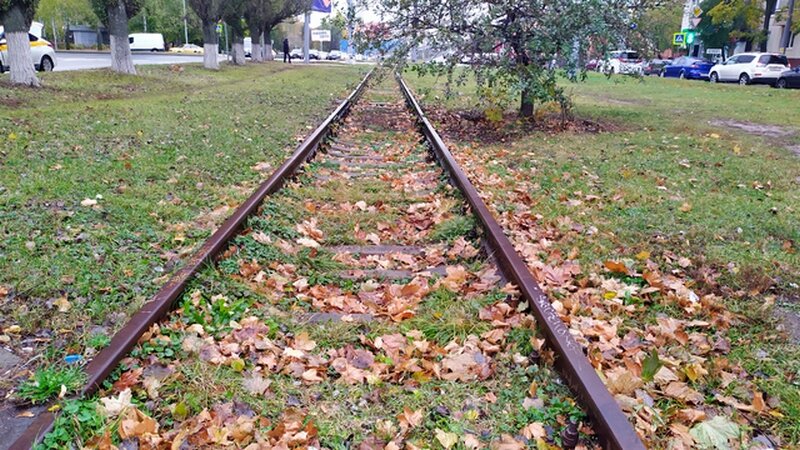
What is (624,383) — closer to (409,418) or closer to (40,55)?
(409,418)

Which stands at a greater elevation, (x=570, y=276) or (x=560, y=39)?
(x=560, y=39)

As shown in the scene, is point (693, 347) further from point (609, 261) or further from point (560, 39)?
point (560, 39)

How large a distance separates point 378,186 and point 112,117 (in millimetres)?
6496

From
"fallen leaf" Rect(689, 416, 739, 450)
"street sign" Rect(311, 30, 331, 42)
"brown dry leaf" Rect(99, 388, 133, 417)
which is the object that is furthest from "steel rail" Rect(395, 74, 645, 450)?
"street sign" Rect(311, 30, 331, 42)

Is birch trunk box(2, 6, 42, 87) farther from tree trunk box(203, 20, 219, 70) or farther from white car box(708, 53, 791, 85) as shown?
white car box(708, 53, 791, 85)

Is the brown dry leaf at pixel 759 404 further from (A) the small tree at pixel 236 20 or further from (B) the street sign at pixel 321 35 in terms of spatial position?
(B) the street sign at pixel 321 35

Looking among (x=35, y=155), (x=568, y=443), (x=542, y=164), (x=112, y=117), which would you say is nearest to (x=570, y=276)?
(x=568, y=443)

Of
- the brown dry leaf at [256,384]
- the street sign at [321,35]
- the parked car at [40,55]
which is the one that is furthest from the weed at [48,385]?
the street sign at [321,35]

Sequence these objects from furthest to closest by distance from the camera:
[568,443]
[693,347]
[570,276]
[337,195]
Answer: [337,195] → [570,276] → [693,347] → [568,443]

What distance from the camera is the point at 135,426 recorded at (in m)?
2.58

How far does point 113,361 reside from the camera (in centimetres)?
291

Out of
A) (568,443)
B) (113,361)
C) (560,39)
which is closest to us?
(568,443)

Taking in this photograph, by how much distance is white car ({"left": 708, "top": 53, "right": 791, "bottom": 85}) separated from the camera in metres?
29.0

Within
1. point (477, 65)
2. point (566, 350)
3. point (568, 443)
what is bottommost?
point (568, 443)
